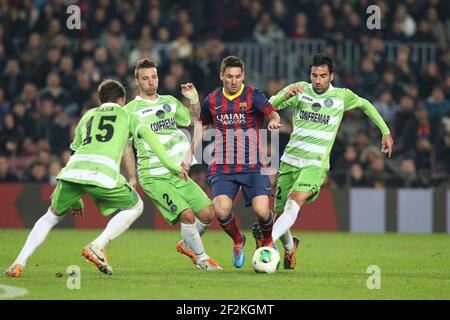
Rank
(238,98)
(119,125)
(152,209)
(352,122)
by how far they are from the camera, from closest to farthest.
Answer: (119,125) → (238,98) → (152,209) → (352,122)

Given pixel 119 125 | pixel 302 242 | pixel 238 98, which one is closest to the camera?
pixel 119 125

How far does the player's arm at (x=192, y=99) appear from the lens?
448 inches

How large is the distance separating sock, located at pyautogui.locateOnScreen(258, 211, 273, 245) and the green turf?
1.34ft

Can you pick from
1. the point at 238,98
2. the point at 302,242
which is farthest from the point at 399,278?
the point at 302,242

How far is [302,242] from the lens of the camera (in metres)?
16.2

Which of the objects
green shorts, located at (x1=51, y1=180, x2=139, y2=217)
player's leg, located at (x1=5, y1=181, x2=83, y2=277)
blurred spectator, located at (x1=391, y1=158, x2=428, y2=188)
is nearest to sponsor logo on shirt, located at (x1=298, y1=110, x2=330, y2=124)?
green shorts, located at (x1=51, y1=180, x2=139, y2=217)

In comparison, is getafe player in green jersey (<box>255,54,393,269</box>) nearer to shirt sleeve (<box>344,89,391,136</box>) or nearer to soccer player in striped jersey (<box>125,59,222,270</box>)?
shirt sleeve (<box>344,89,391,136</box>)

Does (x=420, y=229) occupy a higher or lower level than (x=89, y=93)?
lower

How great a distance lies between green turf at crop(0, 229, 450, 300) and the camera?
912 cm

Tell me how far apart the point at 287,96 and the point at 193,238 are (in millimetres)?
1771

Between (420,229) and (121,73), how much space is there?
5.97m

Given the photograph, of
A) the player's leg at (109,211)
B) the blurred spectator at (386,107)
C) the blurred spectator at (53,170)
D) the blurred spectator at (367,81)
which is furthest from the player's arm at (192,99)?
the blurred spectator at (367,81)

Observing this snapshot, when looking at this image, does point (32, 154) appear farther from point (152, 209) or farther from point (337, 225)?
point (337, 225)

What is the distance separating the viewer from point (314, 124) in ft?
38.7
